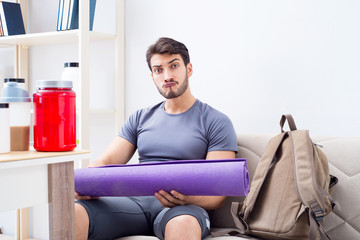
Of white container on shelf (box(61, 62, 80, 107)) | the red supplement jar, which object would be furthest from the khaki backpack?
white container on shelf (box(61, 62, 80, 107))

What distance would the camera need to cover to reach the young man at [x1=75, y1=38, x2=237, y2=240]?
5.45 ft

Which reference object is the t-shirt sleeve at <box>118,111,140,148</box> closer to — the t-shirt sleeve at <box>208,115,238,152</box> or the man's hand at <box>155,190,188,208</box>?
the t-shirt sleeve at <box>208,115,238,152</box>

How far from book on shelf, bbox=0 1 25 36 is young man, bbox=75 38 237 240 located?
1190 mm

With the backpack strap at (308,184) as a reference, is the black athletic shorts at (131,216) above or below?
below

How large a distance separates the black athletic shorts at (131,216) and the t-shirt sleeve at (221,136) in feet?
1.04

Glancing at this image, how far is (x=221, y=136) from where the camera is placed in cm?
195

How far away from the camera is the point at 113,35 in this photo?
2664mm

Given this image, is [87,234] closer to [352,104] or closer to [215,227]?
[215,227]

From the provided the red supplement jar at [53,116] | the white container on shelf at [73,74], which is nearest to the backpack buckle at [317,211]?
the red supplement jar at [53,116]

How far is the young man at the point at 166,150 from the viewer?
65.4 inches

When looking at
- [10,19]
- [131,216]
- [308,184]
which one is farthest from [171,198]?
[10,19]

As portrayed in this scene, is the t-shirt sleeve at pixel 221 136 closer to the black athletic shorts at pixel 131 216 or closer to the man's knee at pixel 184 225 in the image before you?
the black athletic shorts at pixel 131 216

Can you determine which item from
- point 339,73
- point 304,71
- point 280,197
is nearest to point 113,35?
point 304,71

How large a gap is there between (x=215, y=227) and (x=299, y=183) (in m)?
0.48
